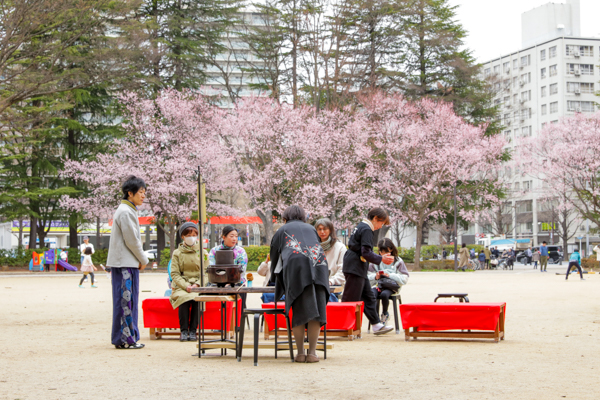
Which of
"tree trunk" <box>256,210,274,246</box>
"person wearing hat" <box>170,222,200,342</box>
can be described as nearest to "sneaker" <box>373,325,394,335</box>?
"person wearing hat" <box>170,222,200,342</box>

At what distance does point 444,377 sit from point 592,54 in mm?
83948

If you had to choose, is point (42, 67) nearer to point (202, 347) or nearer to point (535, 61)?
point (202, 347)

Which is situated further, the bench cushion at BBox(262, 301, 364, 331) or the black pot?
the bench cushion at BBox(262, 301, 364, 331)

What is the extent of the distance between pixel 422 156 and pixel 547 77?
158 feet

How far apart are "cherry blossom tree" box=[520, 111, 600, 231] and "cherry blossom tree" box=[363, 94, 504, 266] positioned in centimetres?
352

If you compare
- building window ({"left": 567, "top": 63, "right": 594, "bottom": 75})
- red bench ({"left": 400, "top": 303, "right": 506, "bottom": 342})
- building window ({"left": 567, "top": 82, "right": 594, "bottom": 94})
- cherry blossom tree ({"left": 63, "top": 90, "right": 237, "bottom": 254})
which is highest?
building window ({"left": 567, "top": 63, "right": 594, "bottom": 75})

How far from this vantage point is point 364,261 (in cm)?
903

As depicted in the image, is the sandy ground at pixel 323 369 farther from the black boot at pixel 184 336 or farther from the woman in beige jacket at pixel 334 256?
the woman in beige jacket at pixel 334 256

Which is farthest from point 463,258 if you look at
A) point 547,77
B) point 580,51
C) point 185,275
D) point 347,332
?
point 580,51

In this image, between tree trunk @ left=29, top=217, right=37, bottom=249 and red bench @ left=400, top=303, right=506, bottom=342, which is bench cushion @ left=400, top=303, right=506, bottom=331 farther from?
tree trunk @ left=29, top=217, right=37, bottom=249

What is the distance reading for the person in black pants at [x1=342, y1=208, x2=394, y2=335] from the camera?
339 inches

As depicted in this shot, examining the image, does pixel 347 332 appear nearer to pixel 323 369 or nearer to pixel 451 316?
pixel 451 316

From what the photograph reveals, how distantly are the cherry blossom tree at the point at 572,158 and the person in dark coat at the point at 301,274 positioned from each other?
124 feet

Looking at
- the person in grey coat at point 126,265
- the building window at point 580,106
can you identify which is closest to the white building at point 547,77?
the building window at point 580,106
